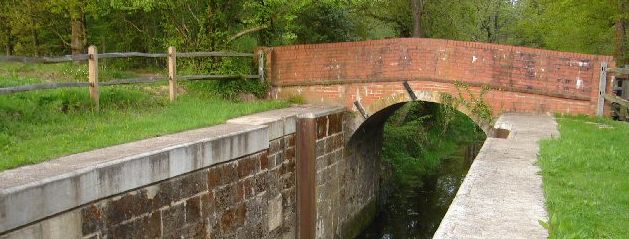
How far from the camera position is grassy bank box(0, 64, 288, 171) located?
248 inches

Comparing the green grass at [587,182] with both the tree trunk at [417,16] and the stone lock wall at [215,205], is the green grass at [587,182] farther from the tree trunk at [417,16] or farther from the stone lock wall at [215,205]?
the tree trunk at [417,16]

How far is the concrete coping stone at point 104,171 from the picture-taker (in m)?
4.66

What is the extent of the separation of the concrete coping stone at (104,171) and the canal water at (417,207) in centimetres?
683

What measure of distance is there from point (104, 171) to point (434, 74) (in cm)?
730

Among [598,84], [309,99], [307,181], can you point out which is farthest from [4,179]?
[598,84]

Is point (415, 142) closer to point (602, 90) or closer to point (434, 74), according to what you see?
point (434, 74)

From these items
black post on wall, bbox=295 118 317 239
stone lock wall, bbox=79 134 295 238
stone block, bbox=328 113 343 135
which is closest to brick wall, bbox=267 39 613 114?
stone block, bbox=328 113 343 135

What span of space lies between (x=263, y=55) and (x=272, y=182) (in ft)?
13.7

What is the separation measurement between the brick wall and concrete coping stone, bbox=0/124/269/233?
4409 millimetres

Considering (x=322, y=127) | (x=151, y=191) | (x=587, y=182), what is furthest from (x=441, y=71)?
(x=151, y=191)

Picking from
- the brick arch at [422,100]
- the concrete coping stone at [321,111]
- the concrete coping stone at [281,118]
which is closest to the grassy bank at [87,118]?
the concrete coping stone at [281,118]

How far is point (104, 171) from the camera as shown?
213 inches

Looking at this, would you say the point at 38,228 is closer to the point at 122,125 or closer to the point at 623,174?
the point at 122,125

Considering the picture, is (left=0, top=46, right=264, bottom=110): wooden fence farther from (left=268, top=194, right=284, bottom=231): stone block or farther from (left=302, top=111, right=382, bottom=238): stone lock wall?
(left=268, top=194, right=284, bottom=231): stone block
